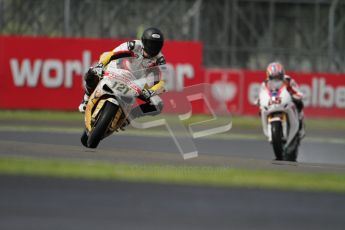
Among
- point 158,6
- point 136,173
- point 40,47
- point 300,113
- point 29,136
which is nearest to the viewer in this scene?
point 136,173

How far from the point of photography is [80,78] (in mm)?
21406

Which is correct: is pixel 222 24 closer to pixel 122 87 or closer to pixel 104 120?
pixel 122 87

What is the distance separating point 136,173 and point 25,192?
2722mm

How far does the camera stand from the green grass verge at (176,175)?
1005cm

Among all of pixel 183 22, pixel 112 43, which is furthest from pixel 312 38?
pixel 112 43

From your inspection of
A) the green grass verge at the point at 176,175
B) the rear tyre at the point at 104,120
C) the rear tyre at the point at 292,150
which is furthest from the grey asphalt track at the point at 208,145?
the rear tyre at the point at 104,120

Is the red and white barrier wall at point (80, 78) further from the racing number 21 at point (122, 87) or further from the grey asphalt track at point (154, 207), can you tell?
the grey asphalt track at point (154, 207)

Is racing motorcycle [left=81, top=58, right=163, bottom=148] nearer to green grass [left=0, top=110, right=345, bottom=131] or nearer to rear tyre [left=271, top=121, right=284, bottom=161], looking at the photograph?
rear tyre [left=271, top=121, right=284, bottom=161]

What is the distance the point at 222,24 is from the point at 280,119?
12937mm

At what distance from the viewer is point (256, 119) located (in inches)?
893

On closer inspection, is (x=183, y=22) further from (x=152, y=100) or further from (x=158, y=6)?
(x=152, y=100)

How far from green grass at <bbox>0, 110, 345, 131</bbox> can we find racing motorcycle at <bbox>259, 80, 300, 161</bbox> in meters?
6.70

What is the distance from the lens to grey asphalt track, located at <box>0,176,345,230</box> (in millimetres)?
7047

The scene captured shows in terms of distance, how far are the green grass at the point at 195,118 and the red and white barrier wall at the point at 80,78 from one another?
0.54 ft
